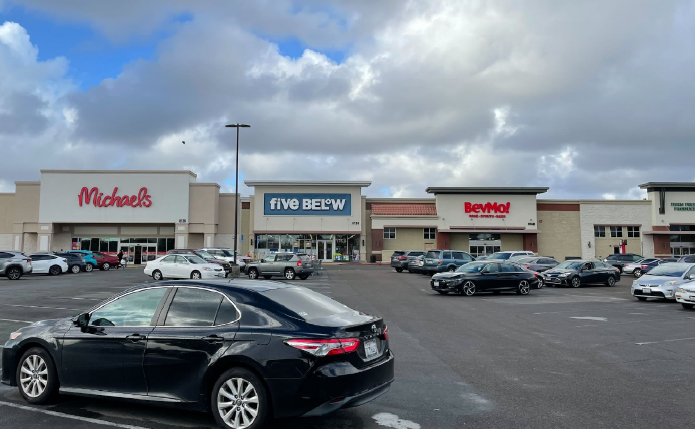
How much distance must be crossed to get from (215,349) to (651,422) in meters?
4.67

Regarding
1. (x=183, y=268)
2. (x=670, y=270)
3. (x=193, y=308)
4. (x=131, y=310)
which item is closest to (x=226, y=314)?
(x=193, y=308)

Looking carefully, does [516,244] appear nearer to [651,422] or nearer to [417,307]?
[417,307]

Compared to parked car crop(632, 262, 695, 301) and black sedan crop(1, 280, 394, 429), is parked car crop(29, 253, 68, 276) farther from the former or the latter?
parked car crop(632, 262, 695, 301)

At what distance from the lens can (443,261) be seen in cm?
3441

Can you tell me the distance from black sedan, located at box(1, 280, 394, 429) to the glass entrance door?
5009cm

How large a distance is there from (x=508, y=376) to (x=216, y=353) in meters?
4.64

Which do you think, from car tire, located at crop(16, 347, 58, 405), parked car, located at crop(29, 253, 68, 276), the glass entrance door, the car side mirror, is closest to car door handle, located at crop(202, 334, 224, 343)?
the car side mirror

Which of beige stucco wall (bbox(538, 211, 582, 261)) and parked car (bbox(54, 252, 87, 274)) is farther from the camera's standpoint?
beige stucco wall (bbox(538, 211, 582, 261))

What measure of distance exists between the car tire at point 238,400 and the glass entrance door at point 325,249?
51.2 metres

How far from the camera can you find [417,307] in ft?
56.9

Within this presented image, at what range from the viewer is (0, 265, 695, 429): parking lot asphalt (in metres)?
5.96

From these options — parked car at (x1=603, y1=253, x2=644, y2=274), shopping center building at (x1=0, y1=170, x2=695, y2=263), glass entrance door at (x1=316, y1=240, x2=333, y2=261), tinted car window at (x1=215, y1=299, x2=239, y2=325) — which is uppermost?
shopping center building at (x1=0, y1=170, x2=695, y2=263)

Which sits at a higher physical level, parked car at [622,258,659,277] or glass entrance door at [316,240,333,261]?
glass entrance door at [316,240,333,261]

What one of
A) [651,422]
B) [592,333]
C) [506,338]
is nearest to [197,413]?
[651,422]
